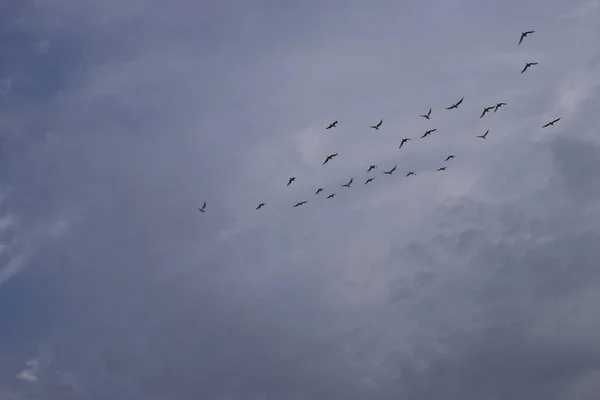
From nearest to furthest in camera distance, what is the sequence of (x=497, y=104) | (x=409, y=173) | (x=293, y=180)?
(x=497, y=104), (x=293, y=180), (x=409, y=173)

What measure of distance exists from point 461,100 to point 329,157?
3593 cm

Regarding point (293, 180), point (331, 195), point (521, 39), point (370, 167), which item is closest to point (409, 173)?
point (370, 167)

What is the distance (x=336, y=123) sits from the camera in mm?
149125

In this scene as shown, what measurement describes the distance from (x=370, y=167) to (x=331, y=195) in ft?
42.9

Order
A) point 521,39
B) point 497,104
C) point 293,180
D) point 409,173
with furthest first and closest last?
1. point 409,173
2. point 293,180
3. point 497,104
4. point 521,39

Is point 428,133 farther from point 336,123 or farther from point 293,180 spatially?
point 293,180

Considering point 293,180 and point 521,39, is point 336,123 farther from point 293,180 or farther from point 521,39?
point 521,39

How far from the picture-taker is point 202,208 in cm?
14825

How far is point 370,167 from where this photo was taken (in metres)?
166

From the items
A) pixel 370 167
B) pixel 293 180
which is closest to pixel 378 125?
pixel 370 167

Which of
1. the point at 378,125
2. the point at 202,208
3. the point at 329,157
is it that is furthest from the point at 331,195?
the point at 202,208

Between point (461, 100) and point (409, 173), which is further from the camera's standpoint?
point (409, 173)

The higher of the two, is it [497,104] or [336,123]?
[336,123]

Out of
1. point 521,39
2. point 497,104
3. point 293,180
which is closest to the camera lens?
point 521,39
